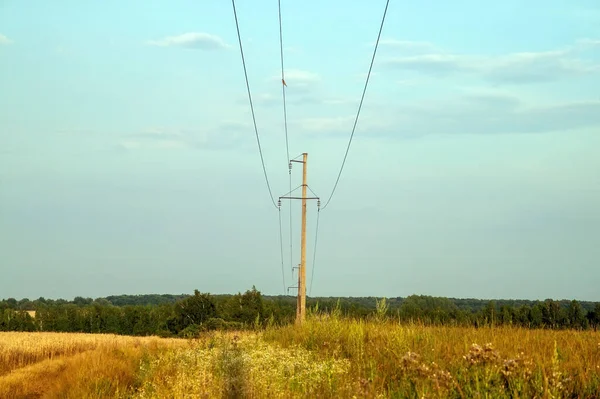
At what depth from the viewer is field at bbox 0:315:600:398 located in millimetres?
9336

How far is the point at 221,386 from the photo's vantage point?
12.1 meters

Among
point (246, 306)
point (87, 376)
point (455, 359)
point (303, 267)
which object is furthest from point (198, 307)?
point (455, 359)

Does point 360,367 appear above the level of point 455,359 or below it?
below

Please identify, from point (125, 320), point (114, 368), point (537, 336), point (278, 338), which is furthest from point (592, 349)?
point (125, 320)

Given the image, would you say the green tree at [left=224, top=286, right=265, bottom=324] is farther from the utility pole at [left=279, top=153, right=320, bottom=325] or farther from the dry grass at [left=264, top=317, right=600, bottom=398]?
the dry grass at [left=264, top=317, right=600, bottom=398]

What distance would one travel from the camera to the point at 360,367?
13352 mm

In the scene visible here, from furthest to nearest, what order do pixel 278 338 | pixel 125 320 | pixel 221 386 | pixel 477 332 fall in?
pixel 125 320
pixel 278 338
pixel 477 332
pixel 221 386

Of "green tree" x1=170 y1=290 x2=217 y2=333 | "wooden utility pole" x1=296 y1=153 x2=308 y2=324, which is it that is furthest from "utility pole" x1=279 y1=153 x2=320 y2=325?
"green tree" x1=170 y1=290 x2=217 y2=333

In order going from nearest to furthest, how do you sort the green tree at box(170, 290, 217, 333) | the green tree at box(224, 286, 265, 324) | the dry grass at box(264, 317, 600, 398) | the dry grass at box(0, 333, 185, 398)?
the dry grass at box(264, 317, 600, 398), the dry grass at box(0, 333, 185, 398), the green tree at box(224, 286, 265, 324), the green tree at box(170, 290, 217, 333)

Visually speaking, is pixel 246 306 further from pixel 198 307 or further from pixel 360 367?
pixel 360 367

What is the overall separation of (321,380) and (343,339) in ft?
18.9

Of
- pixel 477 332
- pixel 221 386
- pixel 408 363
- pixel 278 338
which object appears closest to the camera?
pixel 408 363

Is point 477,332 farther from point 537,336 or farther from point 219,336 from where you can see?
point 219,336

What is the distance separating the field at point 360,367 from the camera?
30.6 feet
